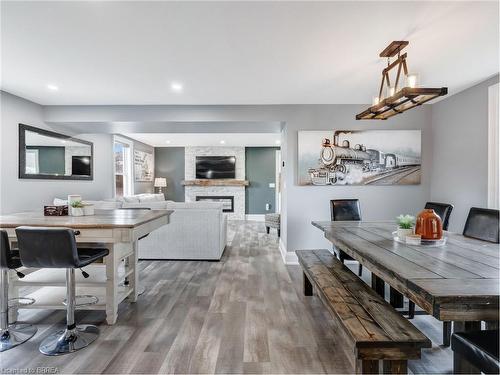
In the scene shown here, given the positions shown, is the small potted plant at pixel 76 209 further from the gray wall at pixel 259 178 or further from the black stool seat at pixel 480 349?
the gray wall at pixel 259 178

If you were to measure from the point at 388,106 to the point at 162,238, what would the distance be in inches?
139

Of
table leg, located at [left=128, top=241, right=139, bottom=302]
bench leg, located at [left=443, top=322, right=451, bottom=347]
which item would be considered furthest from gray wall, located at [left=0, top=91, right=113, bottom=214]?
bench leg, located at [left=443, top=322, right=451, bottom=347]

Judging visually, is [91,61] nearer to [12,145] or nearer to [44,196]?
[12,145]

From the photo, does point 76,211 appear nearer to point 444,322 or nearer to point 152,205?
point 152,205

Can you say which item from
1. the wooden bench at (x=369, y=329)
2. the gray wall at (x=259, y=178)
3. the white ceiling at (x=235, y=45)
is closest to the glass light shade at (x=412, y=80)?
the white ceiling at (x=235, y=45)

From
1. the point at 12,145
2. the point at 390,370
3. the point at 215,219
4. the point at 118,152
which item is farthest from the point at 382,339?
the point at 118,152

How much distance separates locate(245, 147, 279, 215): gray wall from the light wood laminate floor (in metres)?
5.18

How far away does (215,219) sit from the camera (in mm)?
4215

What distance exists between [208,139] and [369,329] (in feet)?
21.8

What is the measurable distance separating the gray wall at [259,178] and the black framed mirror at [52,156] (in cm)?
457

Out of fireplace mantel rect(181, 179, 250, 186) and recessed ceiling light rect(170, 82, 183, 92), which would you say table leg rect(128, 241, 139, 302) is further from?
fireplace mantel rect(181, 179, 250, 186)

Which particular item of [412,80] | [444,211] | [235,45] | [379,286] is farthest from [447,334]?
[235,45]

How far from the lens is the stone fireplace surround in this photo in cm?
868

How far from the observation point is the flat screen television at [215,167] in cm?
865
